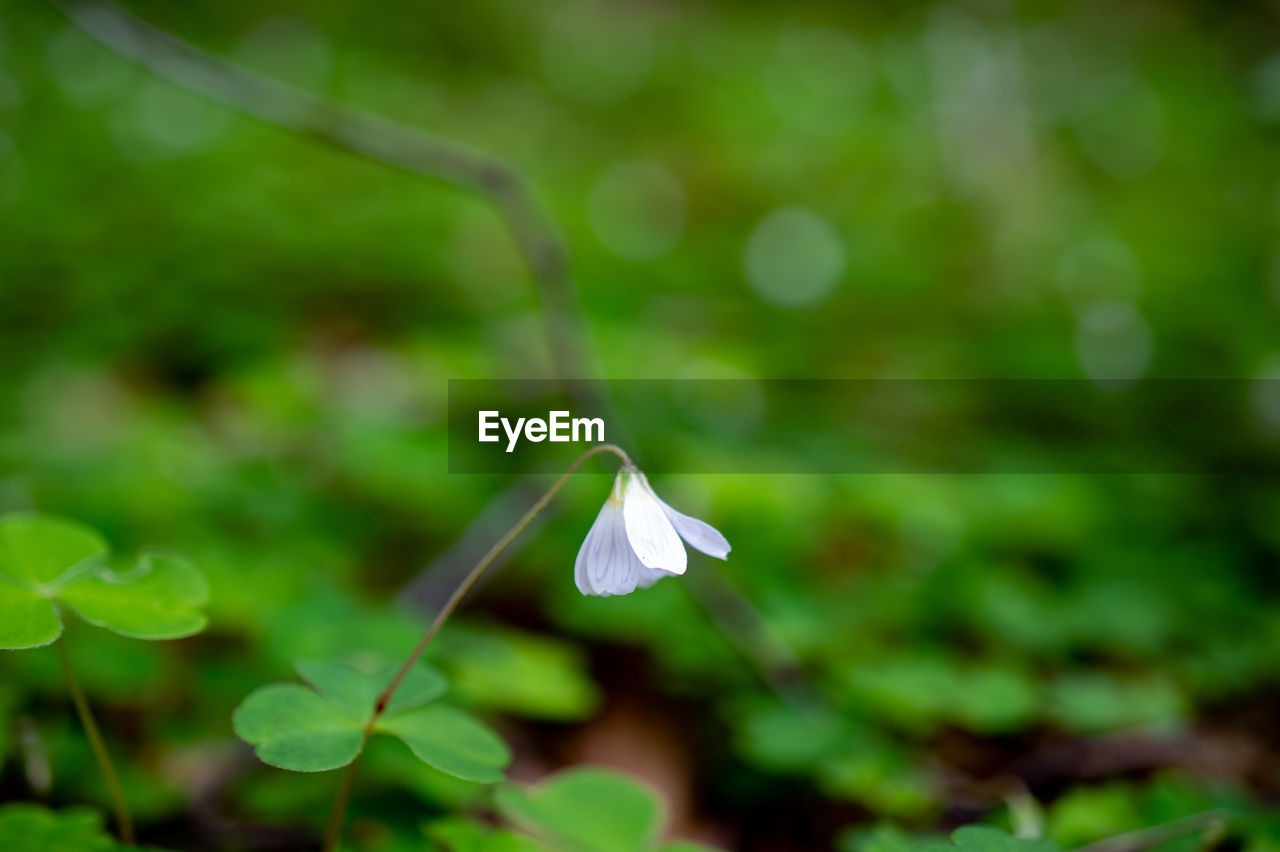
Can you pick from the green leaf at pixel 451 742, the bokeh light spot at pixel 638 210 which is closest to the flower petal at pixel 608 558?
the green leaf at pixel 451 742

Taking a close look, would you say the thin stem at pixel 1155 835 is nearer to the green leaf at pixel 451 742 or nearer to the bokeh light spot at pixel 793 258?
the green leaf at pixel 451 742

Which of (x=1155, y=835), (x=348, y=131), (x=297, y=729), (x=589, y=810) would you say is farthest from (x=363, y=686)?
(x=348, y=131)

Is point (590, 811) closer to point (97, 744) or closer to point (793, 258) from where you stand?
point (97, 744)

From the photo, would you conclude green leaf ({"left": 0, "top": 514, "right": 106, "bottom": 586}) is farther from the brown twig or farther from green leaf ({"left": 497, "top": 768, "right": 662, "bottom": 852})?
the brown twig

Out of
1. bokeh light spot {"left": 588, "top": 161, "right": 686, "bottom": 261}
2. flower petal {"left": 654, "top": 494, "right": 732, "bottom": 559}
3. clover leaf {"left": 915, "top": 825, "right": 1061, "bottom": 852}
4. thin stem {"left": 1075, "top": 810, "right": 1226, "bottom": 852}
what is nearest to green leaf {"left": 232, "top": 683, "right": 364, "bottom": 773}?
flower petal {"left": 654, "top": 494, "right": 732, "bottom": 559}

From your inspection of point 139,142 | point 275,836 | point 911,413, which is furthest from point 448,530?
point 139,142
